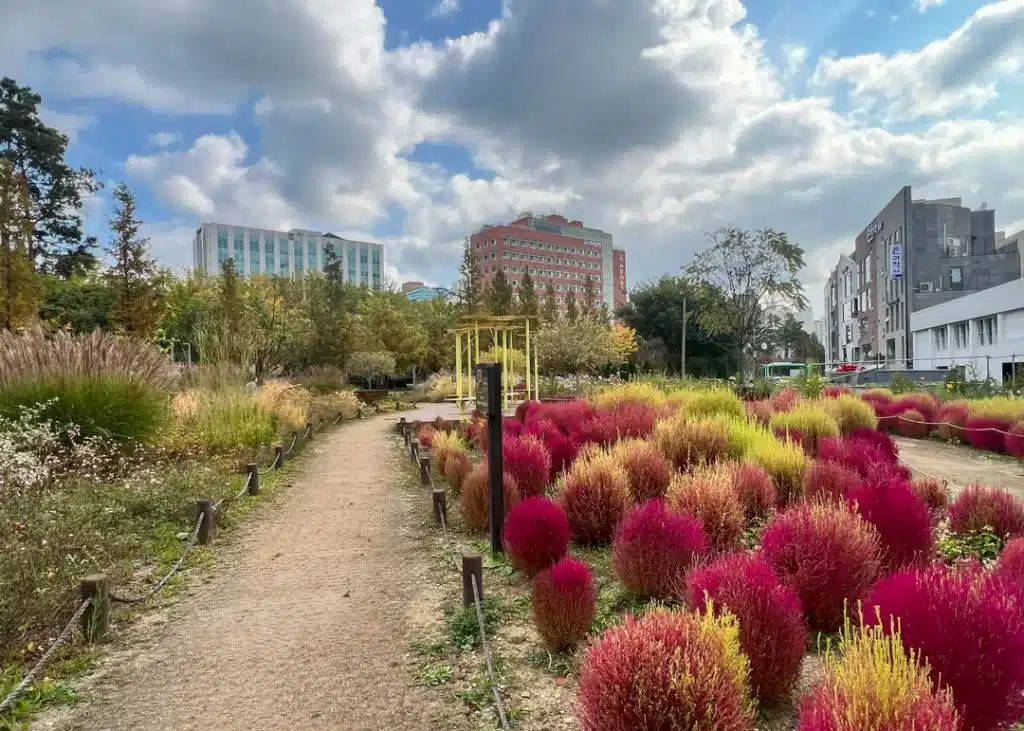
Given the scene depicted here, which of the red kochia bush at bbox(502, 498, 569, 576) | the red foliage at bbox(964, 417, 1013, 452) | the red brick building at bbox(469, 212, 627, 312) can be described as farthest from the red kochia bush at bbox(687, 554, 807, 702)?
the red brick building at bbox(469, 212, 627, 312)

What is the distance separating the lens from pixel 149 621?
393cm

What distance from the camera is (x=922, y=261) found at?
51.3 metres

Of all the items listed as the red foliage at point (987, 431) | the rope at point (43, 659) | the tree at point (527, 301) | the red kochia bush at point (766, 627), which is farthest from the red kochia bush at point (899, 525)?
the tree at point (527, 301)

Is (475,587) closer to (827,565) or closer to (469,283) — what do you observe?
(827,565)

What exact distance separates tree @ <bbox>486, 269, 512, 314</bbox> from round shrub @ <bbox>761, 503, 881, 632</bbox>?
34760mm

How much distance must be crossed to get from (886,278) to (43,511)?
63358mm

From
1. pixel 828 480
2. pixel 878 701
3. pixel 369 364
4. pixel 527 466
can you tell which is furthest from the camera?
pixel 369 364

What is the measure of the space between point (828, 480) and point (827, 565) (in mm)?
1972

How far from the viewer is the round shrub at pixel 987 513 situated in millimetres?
4477

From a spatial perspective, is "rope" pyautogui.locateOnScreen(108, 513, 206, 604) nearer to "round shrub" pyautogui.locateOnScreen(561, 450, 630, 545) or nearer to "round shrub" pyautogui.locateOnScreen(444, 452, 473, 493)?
"round shrub" pyautogui.locateOnScreen(444, 452, 473, 493)

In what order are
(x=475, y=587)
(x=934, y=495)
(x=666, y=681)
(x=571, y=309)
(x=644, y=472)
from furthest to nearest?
1. (x=571, y=309)
2. (x=644, y=472)
3. (x=934, y=495)
4. (x=475, y=587)
5. (x=666, y=681)

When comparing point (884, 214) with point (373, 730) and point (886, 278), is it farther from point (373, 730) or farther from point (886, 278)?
point (373, 730)

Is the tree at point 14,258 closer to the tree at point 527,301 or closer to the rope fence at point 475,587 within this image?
the rope fence at point 475,587

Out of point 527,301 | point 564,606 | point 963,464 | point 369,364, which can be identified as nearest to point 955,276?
point 527,301
